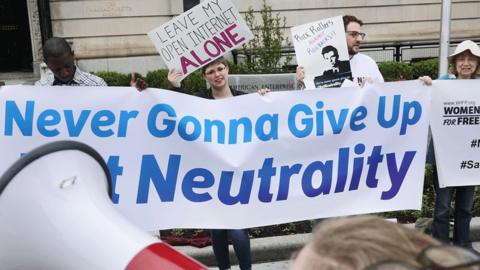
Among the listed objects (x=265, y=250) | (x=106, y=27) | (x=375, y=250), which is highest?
(x=106, y=27)

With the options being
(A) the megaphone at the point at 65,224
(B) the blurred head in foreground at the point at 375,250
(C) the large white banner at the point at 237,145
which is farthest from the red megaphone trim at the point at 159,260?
(C) the large white banner at the point at 237,145

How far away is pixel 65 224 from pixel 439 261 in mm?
1021

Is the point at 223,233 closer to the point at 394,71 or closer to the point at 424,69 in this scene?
the point at 394,71

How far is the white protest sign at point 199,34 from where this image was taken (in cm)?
385

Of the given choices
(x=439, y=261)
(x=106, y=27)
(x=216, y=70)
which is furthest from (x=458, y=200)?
(x=106, y=27)

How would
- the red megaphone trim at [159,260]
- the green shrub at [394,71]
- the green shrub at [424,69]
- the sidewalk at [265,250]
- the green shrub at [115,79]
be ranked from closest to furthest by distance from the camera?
1. the red megaphone trim at [159,260]
2. the sidewalk at [265,250]
3. the green shrub at [115,79]
4. the green shrub at [394,71]
5. the green shrub at [424,69]

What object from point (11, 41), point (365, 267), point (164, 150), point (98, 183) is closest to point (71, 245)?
point (98, 183)

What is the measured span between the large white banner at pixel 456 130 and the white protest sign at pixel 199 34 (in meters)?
1.49

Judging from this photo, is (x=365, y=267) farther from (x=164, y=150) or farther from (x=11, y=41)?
(x=11, y=41)

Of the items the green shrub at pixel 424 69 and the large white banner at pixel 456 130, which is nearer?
the large white banner at pixel 456 130

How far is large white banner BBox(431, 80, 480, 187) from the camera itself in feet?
12.7

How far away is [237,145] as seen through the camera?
3549 mm

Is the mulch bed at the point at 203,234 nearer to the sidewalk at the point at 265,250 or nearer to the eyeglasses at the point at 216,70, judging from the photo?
the sidewalk at the point at 265,250

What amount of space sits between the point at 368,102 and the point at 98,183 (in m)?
2.51
